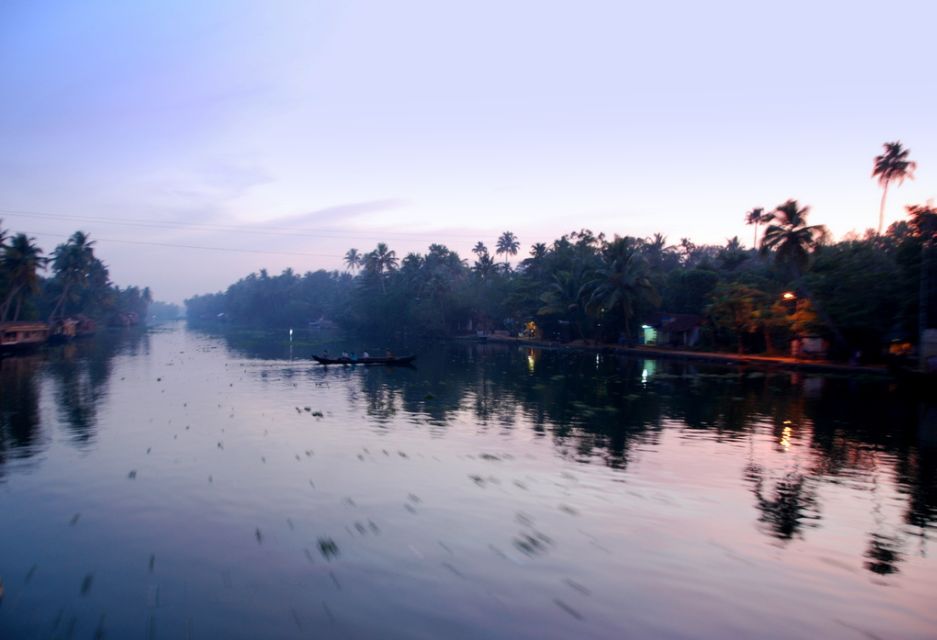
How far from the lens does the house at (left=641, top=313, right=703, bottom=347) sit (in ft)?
251

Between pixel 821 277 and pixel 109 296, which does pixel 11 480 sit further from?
pixel 109 296

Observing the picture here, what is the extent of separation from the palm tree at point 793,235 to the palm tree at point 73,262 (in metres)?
106

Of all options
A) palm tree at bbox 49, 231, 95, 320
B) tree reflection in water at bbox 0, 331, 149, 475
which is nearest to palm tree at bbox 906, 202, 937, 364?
tree reflection in water at bbox 0, 331, 149, 475

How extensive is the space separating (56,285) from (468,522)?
12831 cm

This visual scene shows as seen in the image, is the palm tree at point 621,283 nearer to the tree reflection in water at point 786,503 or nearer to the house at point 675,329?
the house at point 675,329

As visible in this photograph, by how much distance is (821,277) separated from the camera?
58500 mm

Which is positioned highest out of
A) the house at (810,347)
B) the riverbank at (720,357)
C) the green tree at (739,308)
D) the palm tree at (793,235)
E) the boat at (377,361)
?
the palm tree at (793,235)

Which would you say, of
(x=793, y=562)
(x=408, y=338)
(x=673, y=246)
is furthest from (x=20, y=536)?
(x=673, y=246)

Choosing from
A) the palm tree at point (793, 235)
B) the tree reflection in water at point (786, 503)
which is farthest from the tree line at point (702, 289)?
the tree reflection in water at point (786, 503)

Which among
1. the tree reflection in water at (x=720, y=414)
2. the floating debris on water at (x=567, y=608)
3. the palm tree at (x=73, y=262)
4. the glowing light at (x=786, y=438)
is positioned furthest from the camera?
the palm tree at (x=73, y=262)

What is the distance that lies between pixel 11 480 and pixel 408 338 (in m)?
106

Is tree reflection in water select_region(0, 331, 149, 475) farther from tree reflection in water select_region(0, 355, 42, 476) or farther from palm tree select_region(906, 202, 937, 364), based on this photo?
palm tree select_region(906, 202, 937, 364)

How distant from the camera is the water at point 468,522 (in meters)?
11.3

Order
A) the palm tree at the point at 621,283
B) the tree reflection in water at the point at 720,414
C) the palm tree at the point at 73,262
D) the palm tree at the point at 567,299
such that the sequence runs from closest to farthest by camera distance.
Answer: the tree reflection in water at the point at 720,414
the palm tree at the point at 621,283
the palm tree at the point at 567,299
the palm tree at the point at 73,262
